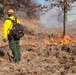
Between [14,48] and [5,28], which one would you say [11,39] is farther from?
[5,28]

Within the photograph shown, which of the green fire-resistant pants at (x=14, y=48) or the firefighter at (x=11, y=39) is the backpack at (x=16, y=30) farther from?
the green fire-resistant pants at (x=14, y=48)

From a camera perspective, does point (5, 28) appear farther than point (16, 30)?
No

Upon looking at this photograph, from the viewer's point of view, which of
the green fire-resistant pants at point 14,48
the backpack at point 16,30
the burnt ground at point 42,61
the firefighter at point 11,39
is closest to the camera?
the burnt ground at point 42,61

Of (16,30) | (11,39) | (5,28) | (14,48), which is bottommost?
(14,48)

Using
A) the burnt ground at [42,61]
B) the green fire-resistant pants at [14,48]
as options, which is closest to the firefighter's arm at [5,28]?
the green fire-resistant pants at [14,48]

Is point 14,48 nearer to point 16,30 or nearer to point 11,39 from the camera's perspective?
point 11,39

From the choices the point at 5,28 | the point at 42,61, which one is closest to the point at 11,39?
the point at 5,28

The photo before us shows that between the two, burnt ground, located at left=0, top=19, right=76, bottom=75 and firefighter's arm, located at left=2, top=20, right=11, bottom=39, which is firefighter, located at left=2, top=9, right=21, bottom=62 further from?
burnt ground, located at left=0, top=19, right=76, bottom=75

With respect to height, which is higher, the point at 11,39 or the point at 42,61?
the point at 11,39

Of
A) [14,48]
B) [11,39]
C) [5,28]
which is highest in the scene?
[5,28]

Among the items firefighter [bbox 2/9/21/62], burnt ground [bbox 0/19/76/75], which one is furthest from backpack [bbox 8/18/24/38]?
burnt ground [bbox 0/19/76/75]

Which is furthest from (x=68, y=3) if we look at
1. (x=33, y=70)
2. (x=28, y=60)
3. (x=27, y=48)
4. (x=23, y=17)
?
(x=23, y=17)

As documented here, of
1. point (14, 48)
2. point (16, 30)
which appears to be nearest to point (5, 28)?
point (16, 30)

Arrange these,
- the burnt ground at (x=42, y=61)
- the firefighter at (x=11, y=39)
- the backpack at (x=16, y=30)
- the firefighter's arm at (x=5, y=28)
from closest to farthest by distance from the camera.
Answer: the burnt ground at (x=42, y=61) < the firefighter's arm at (x=5, y=28) < the firefighter at (x=11, y=39) < the backpack at (x=16, y=30)
